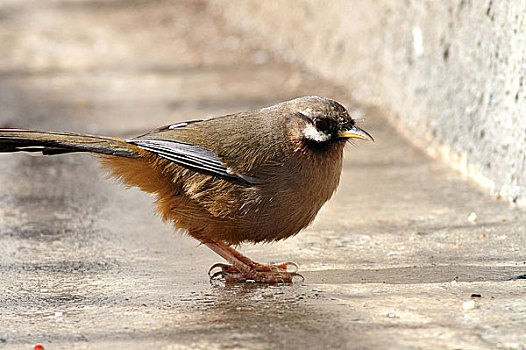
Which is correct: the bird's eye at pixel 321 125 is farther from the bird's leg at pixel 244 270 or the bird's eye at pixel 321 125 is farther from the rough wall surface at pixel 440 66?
the rough wall surface at pixel 440 66

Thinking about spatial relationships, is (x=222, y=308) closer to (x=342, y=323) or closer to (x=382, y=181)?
(x=342, y=323)

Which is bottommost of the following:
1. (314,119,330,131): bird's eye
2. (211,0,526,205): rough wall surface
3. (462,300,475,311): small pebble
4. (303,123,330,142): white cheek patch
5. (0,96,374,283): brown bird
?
(462,300,475,311): small pebble

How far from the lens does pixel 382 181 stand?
18.9 ft

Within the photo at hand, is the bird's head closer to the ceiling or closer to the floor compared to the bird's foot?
closer to the ceiling

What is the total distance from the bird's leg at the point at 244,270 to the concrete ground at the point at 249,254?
8cm

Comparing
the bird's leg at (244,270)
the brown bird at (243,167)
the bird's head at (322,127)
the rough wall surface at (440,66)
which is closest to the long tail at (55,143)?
the brown bird at (243,167)

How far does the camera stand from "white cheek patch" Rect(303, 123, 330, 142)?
3.76 metres

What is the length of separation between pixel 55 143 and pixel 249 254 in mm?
1276

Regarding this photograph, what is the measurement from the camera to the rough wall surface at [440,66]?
5027mm

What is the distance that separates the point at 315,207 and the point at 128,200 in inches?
80.9

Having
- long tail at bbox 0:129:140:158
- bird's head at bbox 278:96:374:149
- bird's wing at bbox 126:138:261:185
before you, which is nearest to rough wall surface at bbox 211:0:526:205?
bird's head at bbox 278:96:374:149

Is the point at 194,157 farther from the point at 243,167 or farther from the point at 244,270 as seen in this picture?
the point at 244,270

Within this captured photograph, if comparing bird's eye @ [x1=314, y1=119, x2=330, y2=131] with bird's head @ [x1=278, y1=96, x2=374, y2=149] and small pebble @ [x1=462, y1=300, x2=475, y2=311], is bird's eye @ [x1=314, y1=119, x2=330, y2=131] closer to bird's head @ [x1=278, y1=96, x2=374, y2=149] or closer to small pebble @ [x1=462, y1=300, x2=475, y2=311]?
bird's head @ [x1=278, y1=96, x2=374, y2=149]

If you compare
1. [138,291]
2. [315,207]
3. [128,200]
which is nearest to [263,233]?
[315,207]
